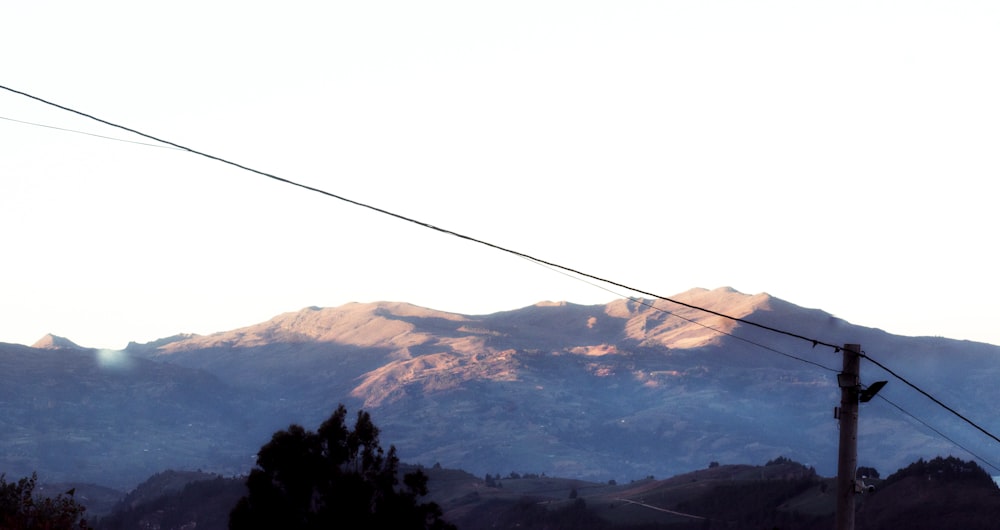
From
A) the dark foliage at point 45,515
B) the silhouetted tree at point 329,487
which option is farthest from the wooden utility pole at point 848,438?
the silhouetted tree at point 329,487

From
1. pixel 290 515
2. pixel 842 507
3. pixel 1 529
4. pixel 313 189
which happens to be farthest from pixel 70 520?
pixel 290 515

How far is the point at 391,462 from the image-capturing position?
8088cm

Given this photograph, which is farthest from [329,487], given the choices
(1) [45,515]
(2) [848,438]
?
(2) [848,438]

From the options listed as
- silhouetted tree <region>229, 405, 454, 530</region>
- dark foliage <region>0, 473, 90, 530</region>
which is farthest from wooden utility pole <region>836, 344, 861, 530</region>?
silhouetted tree <region>229, 405, 454, 530</region>

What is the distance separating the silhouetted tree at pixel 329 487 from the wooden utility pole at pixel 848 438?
48.7m

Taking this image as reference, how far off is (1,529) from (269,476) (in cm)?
4141

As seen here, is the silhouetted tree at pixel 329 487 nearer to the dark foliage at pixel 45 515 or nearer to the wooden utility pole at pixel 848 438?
the dark foliage at pixel 45 515

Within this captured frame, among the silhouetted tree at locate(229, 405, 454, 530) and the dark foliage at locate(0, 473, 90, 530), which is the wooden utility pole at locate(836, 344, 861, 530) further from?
the silhouetted tree at locate(229, 405, 454, 530)

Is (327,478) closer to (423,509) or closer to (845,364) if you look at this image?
(423,509)

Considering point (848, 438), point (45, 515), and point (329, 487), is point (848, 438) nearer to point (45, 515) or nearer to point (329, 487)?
point (45, 515)

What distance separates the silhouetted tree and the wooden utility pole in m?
48.7

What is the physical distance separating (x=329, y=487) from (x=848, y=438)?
55124mm

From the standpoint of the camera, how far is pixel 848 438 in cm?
2975

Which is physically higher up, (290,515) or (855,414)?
(855,414)
